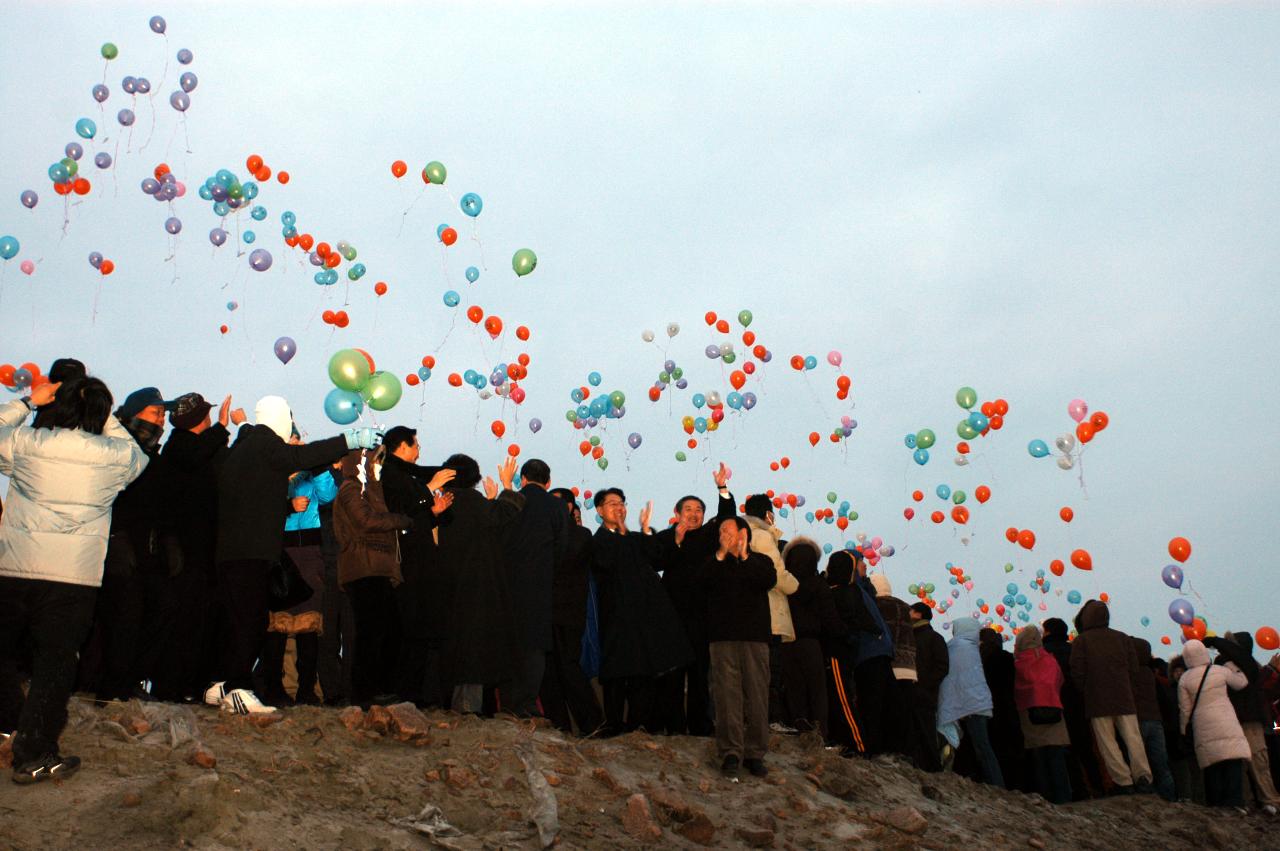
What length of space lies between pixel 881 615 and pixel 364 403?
15.4ft

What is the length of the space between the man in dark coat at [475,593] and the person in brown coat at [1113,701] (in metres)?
5.25

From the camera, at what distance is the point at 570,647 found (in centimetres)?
693

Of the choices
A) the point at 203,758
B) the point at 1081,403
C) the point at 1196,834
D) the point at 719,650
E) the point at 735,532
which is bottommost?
the point at 1196,834

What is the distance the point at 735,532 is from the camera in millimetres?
6574

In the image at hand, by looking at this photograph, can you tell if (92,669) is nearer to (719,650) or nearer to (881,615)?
(719,650)

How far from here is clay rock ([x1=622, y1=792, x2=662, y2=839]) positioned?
5176 millimetres

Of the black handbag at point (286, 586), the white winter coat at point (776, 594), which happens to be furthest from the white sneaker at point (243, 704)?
the white winter coat at point (776, 594)

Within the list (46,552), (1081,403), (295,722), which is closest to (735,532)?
(295,722)

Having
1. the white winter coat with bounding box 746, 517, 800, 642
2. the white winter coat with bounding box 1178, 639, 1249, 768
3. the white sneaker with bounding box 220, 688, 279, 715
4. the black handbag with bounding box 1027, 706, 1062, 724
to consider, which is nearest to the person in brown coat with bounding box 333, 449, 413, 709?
the white sneaker with bounding box 220, 688, 279, 715

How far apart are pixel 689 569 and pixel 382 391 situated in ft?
11.3

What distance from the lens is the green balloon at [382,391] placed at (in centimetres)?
938

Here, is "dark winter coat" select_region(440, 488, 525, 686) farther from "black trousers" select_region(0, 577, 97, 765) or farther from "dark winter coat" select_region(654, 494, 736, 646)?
"black trousers" select_region(0, 577, 97, 765)

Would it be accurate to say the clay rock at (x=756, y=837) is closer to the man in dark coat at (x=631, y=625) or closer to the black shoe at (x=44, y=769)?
the man in dark coat at (x=631, y=625)

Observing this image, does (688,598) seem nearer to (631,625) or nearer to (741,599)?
(631,625)
